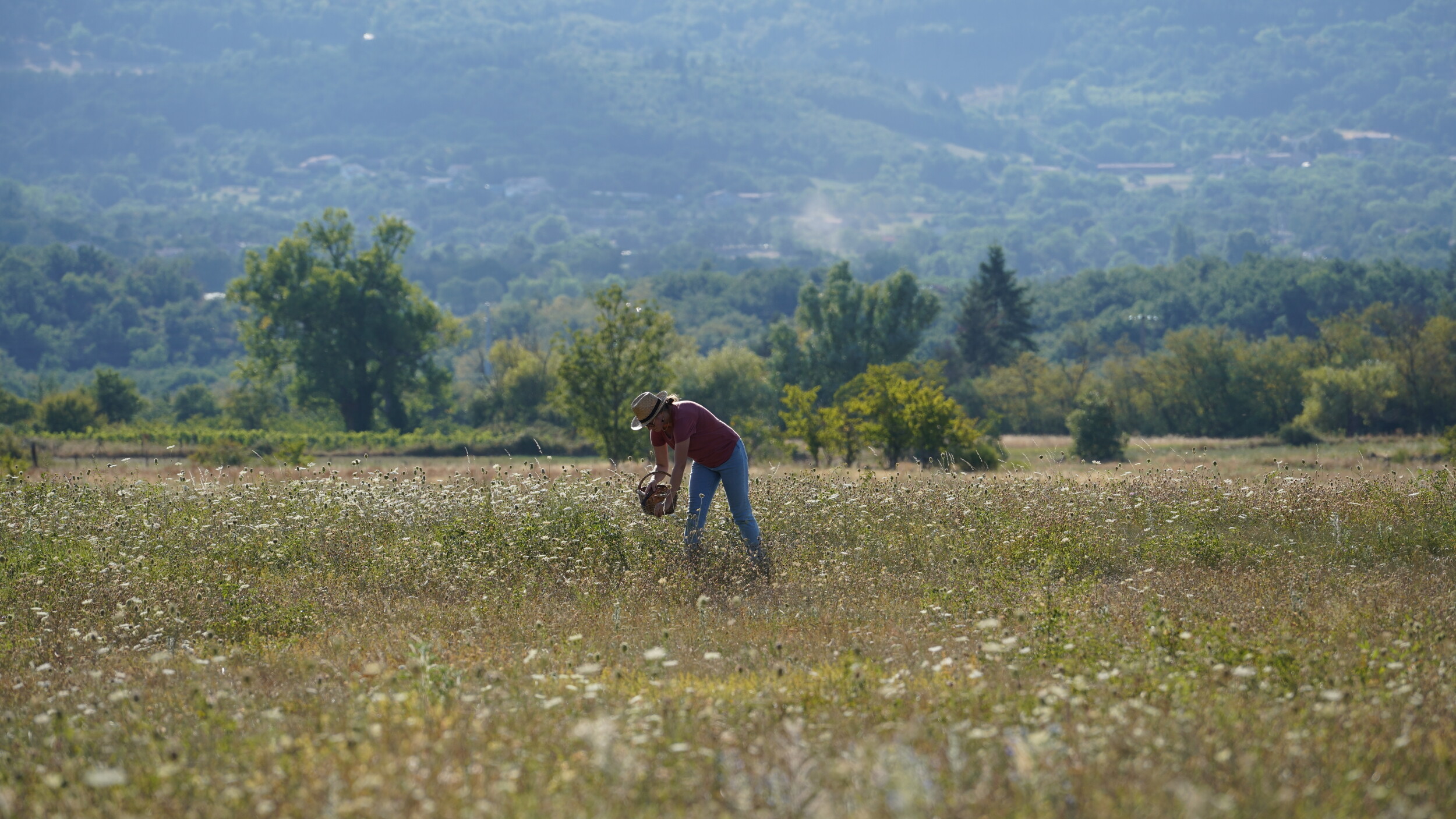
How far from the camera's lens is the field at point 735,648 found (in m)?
4.40

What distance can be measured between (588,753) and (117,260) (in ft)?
693

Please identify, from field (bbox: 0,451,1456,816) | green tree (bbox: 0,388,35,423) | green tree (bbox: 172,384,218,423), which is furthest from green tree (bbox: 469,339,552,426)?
field (bbox: 0,451,1456,816)

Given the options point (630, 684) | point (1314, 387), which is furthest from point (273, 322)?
point (630, 684)

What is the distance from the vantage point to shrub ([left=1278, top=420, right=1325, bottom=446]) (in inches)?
2402

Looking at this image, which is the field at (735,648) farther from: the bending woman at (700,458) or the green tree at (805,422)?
the green tree at (805,422)

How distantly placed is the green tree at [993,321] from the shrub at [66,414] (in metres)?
58.0

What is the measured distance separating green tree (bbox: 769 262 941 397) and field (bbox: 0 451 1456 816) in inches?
2723

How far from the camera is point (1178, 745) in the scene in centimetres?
454

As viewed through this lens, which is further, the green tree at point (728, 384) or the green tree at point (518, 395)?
the green tree at point (728, 384)

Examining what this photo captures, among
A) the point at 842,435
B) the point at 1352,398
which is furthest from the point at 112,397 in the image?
the point at 1352,398

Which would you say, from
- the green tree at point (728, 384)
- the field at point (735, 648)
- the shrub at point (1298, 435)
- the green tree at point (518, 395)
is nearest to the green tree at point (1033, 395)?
the green tree at point (728, 384)

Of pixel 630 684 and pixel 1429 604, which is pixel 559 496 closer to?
pixel 630 684

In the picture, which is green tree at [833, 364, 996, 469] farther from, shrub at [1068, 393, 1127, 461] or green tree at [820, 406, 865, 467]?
shrub at [1068, 393, 1127, 461]

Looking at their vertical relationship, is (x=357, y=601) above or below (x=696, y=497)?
below
